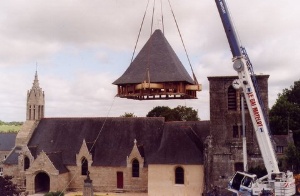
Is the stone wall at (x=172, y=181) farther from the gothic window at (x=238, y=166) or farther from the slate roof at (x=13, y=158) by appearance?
the slate roof at (x=13, y=158)

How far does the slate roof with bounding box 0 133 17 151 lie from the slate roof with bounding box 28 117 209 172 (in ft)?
78.3

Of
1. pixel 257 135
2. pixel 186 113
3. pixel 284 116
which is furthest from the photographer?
pixel 186 113

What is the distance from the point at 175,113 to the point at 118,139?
78.7 ft

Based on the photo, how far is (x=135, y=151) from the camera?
4138 centimetres

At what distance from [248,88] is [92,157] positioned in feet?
77.7

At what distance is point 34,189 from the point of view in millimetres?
42469

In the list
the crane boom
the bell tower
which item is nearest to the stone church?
the bell tower

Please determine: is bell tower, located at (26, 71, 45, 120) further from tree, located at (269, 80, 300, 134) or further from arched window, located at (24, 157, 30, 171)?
tree, located at (269, 80, 300, 134)

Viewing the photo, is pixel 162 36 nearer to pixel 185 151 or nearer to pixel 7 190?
pixel 185 151

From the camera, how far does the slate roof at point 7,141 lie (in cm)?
6850

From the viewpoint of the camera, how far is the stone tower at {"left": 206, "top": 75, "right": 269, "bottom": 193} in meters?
35.1

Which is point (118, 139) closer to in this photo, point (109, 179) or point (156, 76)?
point (109, 179)

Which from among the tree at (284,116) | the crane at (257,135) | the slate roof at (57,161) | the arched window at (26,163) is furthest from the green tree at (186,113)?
the crane at (257,135)

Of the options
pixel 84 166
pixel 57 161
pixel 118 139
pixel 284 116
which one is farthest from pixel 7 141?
pixel 284 116
